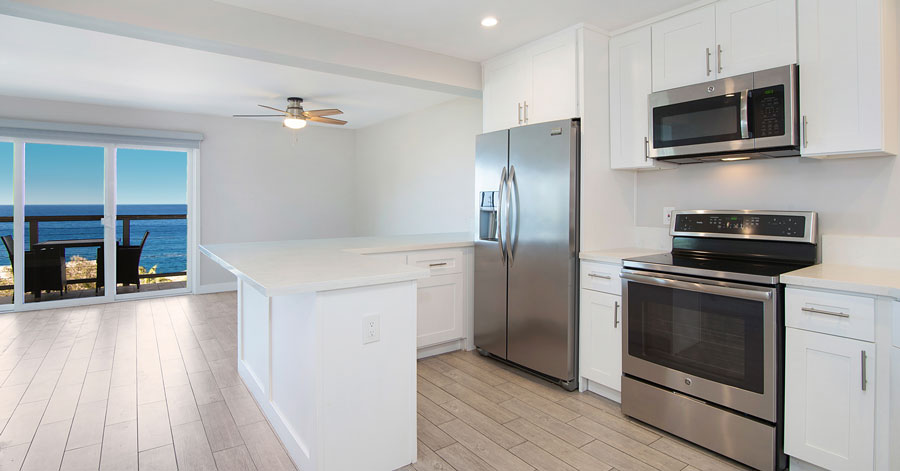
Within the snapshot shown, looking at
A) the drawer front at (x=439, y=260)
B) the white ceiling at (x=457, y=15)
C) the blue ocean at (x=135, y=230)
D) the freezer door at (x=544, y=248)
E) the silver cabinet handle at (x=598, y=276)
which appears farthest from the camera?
the blue ocean at (x=135, y=230)

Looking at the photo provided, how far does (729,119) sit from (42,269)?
6.92 m

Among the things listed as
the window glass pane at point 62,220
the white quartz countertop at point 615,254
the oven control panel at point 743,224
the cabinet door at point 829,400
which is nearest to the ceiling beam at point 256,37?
the white quartz countertop at point 615,254

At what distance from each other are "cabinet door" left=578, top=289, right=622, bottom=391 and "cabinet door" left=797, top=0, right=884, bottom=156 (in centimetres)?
123

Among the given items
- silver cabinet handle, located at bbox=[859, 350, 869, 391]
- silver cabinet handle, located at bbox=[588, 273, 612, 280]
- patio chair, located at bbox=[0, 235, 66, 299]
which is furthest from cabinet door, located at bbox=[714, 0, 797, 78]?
patio chair, located at bbox=[0, 235, 66, 299]

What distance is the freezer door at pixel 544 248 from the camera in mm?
2832

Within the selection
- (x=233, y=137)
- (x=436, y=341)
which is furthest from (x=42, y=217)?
(x=436, y=341)

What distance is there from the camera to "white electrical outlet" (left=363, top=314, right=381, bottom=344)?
1.91 m

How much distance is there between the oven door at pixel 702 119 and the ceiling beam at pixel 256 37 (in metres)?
1.51

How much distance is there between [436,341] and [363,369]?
→ 1631 mm

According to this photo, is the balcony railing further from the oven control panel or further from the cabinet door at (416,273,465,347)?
the oven control panel

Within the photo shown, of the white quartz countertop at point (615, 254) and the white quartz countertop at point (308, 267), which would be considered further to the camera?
the white quartz countertop at point (615, 254)

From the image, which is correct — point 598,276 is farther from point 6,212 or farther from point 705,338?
point 6,212

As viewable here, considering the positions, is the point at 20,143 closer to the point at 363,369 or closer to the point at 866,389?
the point at 363,369

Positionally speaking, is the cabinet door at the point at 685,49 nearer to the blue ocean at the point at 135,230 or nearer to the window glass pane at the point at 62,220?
the blue ocean at the point at 135,230
